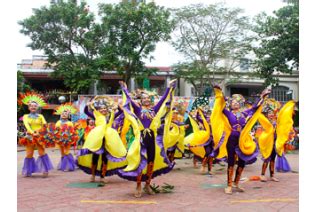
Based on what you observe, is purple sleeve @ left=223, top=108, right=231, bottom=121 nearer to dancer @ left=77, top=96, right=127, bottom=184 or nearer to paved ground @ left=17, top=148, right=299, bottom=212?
paved ground @ left=17, top=148, right=299, bottom=212

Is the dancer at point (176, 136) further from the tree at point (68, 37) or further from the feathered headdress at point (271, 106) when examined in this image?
the tree at point (68, 37)

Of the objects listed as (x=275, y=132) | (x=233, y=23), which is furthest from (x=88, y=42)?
(x=275, y=132)

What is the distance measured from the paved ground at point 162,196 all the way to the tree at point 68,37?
12.9 metres

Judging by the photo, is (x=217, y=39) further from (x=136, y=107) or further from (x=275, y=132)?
(x=136, y=107)

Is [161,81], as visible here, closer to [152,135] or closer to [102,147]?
[102,147]

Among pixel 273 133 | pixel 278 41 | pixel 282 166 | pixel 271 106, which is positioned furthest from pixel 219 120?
pixel 278 41

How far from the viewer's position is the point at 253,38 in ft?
68.7

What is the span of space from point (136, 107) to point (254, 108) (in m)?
2.16

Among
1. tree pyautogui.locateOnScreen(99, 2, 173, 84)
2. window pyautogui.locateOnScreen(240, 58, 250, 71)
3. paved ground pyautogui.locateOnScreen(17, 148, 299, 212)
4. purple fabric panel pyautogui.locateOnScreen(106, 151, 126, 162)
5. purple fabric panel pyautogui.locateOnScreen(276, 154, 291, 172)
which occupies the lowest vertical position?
paved ground pyautogui.locateOnScreen(17, 148, 299, 212)

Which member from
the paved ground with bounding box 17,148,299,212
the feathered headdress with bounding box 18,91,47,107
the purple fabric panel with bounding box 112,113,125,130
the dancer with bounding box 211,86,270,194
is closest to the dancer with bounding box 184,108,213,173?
the paved ground with bounding box 17,148,299,212

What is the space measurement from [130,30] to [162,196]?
1514 centimetres

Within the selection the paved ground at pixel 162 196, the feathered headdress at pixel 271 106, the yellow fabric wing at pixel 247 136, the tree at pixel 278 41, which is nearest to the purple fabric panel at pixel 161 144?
the paved ground at pixel 162 196

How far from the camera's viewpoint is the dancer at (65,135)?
889 centimetres

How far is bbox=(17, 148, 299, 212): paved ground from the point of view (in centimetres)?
551
